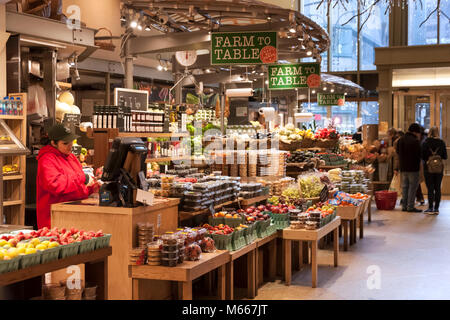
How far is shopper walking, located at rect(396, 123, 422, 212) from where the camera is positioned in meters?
11.9

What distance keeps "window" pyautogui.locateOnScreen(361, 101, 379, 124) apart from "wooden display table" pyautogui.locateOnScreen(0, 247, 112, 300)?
61.5ft

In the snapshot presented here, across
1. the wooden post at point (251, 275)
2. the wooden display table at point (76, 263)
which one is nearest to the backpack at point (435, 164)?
the wooden post at point (251, 275)

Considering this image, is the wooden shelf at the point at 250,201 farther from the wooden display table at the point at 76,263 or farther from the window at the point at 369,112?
the window at the point at 369,112

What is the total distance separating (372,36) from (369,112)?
282 cm

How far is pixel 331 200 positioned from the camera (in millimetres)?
8117

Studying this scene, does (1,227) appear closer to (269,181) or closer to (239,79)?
(269,181)

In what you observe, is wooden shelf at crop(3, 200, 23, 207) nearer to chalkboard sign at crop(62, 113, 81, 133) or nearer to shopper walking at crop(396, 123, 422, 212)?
chalkboard sign at crop(62, 113, 81, 133)

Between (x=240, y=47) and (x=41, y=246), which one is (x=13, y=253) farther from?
(x=240, y=47)

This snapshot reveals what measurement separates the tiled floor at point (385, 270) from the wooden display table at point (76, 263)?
215 centimetres

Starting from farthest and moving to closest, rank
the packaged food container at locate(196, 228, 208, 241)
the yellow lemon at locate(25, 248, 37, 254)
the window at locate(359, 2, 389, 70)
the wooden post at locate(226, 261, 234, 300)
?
1. the window at locate(359, 2, 389, 70)
2. the wooden post at locate(226, 261, 234, 300)
3. the packaged food container at locate(196, 228, 208, 241)
4. the yellow lemon at locate(25, 248, 37, 254)

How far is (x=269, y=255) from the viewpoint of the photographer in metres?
6.48

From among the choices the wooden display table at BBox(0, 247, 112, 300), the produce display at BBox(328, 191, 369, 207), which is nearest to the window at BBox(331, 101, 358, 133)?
the produce display at BBox(328, 191, 369, 207)

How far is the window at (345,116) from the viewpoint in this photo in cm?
2234

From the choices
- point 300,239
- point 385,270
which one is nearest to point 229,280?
point 300,239
